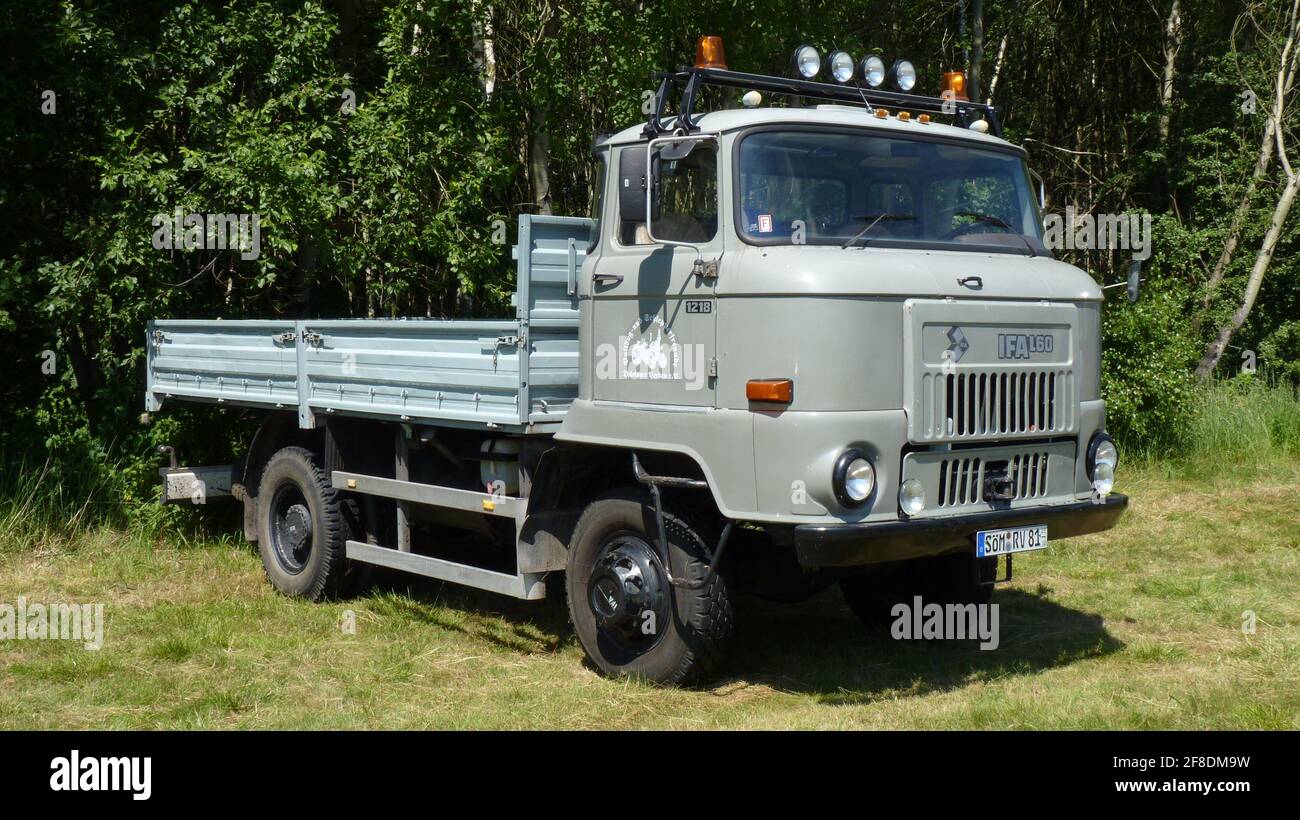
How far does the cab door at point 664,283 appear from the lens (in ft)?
19.6

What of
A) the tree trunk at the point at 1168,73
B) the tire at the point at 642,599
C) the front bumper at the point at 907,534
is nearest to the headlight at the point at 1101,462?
the front bumper at the point at 907,534

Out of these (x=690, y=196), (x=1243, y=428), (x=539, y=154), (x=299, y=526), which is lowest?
(x=299, y=526)

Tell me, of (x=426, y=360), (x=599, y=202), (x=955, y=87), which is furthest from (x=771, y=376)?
(x=955, y=87)

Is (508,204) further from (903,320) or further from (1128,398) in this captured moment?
(903,320)

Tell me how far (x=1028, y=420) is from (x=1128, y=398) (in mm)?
6678

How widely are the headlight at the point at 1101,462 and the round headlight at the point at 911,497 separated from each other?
48.0 inches

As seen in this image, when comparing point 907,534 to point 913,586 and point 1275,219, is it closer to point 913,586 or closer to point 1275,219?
point 913,586

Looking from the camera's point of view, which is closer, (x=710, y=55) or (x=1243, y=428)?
(x=710, y=55)

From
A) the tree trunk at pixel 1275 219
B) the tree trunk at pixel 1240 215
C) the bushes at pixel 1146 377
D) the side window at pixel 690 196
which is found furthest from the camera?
the tree trunk at pixel 1240 215

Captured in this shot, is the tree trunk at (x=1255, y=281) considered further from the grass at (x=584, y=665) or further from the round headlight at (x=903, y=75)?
the round headlight at (x=903, y=75)

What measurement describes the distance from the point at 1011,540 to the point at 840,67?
2.60 metres

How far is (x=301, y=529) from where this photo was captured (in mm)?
8711

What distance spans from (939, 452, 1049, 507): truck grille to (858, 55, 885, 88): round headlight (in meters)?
2.19
